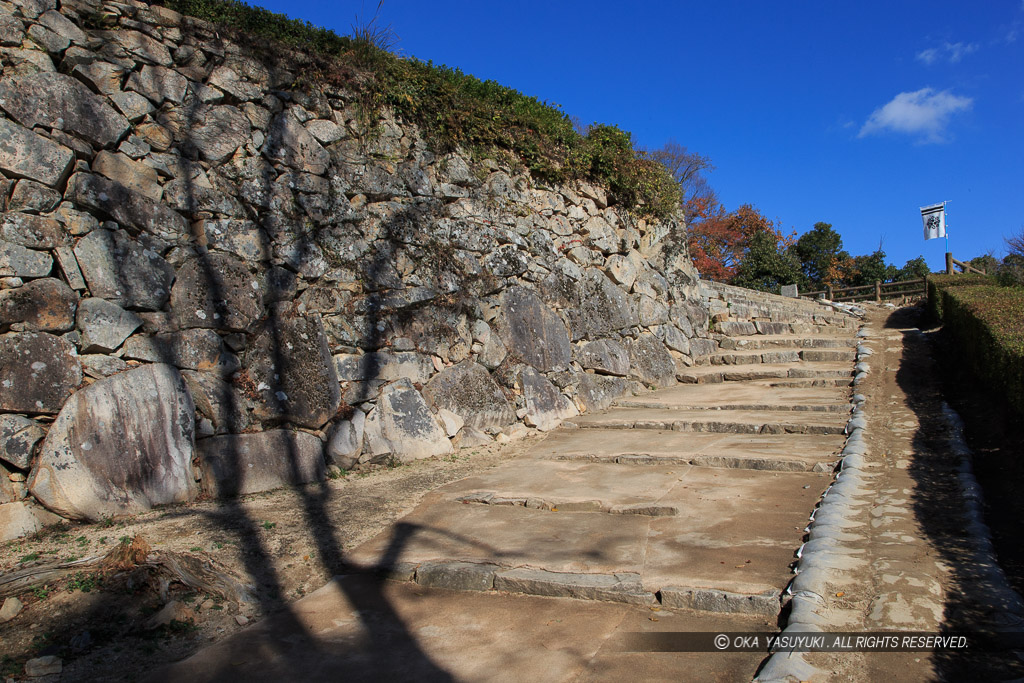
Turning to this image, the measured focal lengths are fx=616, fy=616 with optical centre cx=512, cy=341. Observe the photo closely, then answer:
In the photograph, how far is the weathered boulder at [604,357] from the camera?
8.18 metres

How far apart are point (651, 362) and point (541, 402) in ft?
8.95

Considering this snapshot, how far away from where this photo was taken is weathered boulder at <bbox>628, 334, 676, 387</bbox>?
356 inches

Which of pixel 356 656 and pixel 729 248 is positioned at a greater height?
pixel 729 248

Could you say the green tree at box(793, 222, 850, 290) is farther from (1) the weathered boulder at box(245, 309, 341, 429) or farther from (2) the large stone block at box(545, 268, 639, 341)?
(1) the weathered boulder at box(245, 309, 341, 429)

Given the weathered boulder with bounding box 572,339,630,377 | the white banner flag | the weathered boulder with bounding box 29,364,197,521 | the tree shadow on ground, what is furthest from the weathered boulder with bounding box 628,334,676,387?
the white banner flag

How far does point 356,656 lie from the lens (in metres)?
2.88

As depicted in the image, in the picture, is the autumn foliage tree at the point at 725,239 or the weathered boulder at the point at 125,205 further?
the autumn foliage tree at the point at 725,239

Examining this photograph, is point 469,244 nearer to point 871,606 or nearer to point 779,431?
point 779,431

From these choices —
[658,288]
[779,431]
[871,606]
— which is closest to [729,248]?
[658,288]

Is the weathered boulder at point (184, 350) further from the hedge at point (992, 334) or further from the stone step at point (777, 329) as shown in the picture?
the stone step at point (777, 329)

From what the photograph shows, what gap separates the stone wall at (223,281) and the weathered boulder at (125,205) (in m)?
0.01

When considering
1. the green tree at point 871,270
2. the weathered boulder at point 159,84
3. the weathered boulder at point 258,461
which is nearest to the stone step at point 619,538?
the weathered boulder at point 258,461

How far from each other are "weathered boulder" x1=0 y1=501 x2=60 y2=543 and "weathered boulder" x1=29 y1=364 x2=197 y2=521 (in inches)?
2.9

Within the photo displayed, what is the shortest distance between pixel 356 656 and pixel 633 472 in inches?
119
